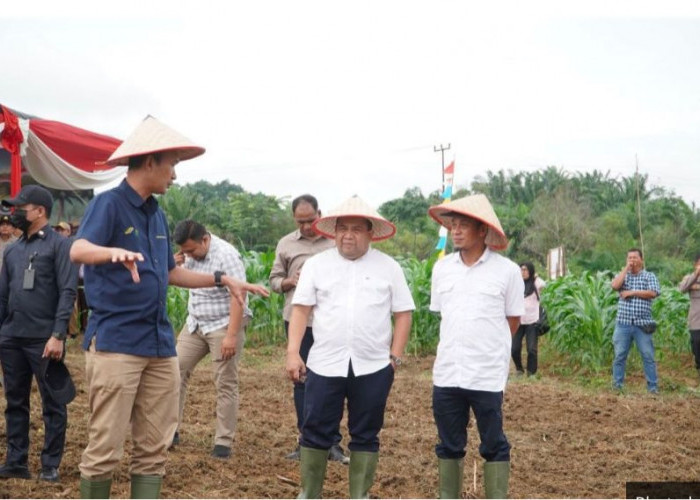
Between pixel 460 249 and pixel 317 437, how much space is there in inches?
49.2

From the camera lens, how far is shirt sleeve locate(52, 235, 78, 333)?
4977 millimetres

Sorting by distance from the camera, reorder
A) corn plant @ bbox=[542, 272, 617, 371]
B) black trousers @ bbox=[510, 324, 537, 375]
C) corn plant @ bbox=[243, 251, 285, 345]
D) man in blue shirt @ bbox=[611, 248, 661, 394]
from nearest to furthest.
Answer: man in blue shirt @ bbox=[611, 248, 661, 394]
black trousers @ bbox=[510, 324, 537, 375]
corn plant @ bbox=[542, 272, 617, 371]
corn plant @ bbox=[243, 251, 285, 345]

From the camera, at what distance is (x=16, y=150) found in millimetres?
7332

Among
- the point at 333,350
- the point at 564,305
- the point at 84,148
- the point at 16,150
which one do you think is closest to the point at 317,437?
the point at 333,350

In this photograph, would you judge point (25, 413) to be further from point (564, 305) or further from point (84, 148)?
point (564, 305)

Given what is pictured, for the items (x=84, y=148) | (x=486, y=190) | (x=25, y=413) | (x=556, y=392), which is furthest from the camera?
(x=486, y=190)

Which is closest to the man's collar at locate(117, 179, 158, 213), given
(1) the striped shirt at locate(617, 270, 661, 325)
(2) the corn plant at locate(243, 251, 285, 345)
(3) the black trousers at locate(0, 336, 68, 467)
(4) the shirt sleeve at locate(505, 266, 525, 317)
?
(3) the black trousers at locate(0, 336, 68, 467)

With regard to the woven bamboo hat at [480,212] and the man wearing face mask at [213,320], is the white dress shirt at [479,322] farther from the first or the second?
the man wearing face mask at [213,320]

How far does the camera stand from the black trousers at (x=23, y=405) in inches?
199

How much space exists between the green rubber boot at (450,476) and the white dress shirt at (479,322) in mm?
417

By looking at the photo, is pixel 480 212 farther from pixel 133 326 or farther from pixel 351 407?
pixel 133 326

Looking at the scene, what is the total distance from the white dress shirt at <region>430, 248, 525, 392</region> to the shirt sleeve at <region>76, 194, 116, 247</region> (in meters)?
1.81

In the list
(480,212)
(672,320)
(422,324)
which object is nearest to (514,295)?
(480,212)

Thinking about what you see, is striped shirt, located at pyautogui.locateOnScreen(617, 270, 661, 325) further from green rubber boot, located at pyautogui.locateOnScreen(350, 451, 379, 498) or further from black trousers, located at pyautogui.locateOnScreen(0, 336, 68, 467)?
black trousers, located at pyautogui.locateOnScreen(0, 336, 68, 467)
